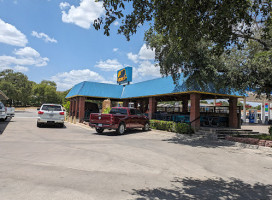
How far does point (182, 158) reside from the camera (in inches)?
319

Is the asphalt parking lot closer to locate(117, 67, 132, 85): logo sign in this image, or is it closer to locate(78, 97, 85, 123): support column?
locate(78, 97, 85, 123): support column

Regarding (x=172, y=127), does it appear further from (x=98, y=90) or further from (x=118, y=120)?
(x=98, y=90)

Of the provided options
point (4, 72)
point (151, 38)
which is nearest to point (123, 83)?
point (151, 38)

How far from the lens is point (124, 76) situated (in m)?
28.6

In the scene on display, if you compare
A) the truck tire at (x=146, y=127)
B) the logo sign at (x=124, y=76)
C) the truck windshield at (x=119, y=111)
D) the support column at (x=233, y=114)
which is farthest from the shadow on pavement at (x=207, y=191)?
the logo sign at (x=124, y=76)

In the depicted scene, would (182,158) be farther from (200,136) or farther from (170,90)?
(170,90)

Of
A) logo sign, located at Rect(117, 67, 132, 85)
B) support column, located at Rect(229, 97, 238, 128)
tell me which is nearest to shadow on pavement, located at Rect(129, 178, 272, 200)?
support column, located at Rect(229, 97, 238, 128)

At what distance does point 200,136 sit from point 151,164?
923 cm

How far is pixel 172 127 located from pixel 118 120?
16.0 ft

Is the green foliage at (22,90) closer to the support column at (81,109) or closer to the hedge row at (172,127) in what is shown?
the support column at (81,109)

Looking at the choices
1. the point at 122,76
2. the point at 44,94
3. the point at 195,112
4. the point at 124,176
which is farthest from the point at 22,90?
the point at 124,176

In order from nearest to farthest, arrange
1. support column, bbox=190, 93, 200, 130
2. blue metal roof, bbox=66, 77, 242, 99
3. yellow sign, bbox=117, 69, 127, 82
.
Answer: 1. support column, bbox=190, 93, 200, 130
2. blue metal roof, bbox=66, 77, 242, 99
3. yellow sign, bbox=117, 69, 127, 82

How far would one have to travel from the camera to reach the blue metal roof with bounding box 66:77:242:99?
17003 mm

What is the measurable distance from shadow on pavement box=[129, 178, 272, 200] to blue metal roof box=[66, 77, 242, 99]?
35.7 ft
